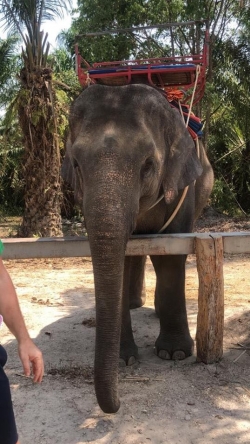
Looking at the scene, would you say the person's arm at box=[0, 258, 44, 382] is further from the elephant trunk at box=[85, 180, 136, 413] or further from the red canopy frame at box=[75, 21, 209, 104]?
the red canopy frame at box=[75, 21, 209, 104]

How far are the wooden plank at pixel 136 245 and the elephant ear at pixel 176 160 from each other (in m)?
0.33

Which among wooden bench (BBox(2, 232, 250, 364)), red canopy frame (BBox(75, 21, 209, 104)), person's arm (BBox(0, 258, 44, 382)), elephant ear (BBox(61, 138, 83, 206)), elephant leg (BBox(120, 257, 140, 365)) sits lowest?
elephant leg (BBox(120, 257, 140, 365))

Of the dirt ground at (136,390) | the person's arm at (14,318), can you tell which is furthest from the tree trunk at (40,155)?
the person's arm at (14,318)

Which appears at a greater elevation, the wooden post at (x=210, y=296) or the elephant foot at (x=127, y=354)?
the wooden post at (x=210, y=296)

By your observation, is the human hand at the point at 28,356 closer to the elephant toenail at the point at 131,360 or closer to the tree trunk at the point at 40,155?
the elephant toenail at the point at 131,360

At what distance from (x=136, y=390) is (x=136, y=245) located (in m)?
1.05

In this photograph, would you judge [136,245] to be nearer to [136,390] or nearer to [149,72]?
[136,390]

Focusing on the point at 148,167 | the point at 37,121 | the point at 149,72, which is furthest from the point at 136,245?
the point at 37,121

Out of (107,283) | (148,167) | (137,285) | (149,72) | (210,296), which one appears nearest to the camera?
(107,283)

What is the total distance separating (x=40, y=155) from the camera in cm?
1076

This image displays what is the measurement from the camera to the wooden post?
4082 millimetres

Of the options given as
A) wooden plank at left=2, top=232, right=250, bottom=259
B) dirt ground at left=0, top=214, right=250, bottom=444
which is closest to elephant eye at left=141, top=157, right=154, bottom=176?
wooden plank at left=2, top=232, right=250, bottom=259

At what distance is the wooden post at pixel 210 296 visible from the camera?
408 centimetres

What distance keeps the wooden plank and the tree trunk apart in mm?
6597
